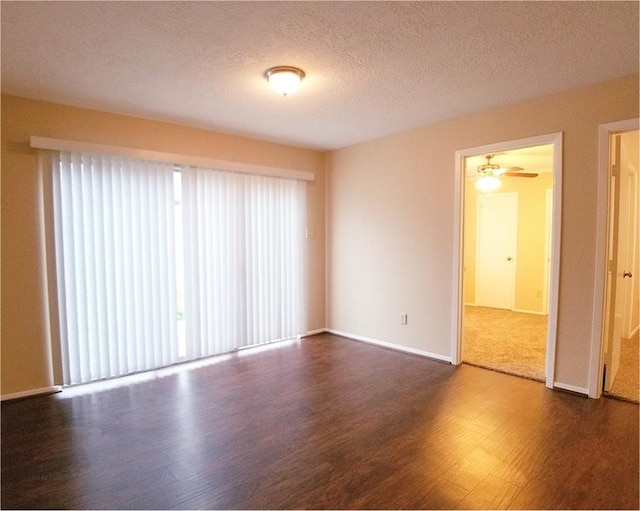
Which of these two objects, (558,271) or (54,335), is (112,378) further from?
(558,271)

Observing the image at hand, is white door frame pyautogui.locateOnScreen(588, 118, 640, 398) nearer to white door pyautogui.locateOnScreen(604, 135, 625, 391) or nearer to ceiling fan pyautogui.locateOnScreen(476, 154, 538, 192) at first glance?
white door pyautogui.locateOnScreen(604, 135, 625, 391)

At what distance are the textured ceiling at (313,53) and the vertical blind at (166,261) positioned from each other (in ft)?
2.56

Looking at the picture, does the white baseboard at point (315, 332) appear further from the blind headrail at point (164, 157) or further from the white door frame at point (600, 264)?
the white door frame at point (600, 264)

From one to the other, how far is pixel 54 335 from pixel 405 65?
3649mm

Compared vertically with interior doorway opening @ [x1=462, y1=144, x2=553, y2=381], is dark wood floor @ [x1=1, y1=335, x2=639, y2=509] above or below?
below

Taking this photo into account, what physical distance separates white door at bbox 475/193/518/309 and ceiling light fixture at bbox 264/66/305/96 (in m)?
5.40

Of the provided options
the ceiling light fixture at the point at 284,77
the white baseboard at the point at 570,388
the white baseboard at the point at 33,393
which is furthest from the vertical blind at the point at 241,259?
the white baseboard at the point at 570,388

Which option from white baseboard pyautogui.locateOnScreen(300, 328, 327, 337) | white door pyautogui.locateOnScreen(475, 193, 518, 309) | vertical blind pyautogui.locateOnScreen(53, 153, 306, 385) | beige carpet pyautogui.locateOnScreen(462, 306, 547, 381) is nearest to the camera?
vertical blind pyautogui.locateOnScreen(53, 153, 306, 385)

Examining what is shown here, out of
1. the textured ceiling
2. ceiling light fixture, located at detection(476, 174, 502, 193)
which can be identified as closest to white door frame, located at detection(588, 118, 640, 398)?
the textured ceiling

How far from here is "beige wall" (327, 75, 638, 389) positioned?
3.00 metres

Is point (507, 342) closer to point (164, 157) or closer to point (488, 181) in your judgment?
point (488, 181)

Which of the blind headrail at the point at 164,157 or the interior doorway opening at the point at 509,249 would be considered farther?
the interior doorway opening at the point at 509,249

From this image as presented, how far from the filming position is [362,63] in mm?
2543

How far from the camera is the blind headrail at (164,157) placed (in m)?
3.14
